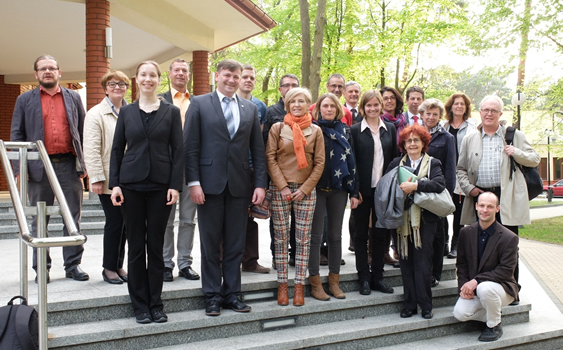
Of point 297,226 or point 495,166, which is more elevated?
point 495,166

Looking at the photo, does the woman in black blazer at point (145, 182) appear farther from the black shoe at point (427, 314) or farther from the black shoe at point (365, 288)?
the black shoe at point (427, 314)

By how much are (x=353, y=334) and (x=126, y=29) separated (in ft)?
30.3

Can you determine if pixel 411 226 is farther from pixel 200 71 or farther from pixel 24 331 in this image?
pixel 200 71

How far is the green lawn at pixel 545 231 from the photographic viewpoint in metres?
13.1

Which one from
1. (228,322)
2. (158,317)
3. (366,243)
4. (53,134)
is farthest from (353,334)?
(53,134)

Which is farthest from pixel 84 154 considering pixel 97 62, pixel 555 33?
pixel 555 33

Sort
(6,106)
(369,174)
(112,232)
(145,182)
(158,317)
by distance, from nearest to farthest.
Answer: (145,182)
(158,317)
(112,232)
(369,174)
(6,106)

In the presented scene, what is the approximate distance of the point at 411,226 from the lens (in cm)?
522

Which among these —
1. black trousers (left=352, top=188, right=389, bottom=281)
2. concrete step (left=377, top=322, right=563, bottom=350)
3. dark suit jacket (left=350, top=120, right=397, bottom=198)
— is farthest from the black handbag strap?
dark suit jacket (left=350, top=120, right=397, bottom=198)

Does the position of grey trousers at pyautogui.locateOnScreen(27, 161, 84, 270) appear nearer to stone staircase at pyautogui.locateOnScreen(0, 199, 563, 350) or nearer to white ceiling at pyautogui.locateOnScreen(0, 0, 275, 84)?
stone staircase at pyautogui.locateOnScreen(0, 199, 563, 350)

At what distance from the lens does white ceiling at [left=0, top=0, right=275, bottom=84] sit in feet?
32.3

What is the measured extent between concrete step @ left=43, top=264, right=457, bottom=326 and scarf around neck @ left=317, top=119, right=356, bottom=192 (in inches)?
41.5

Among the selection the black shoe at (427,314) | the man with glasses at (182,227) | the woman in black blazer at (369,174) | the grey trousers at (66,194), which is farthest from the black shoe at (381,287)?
the grey trousers at (66,194)

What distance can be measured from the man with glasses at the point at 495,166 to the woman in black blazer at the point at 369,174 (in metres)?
0.98
